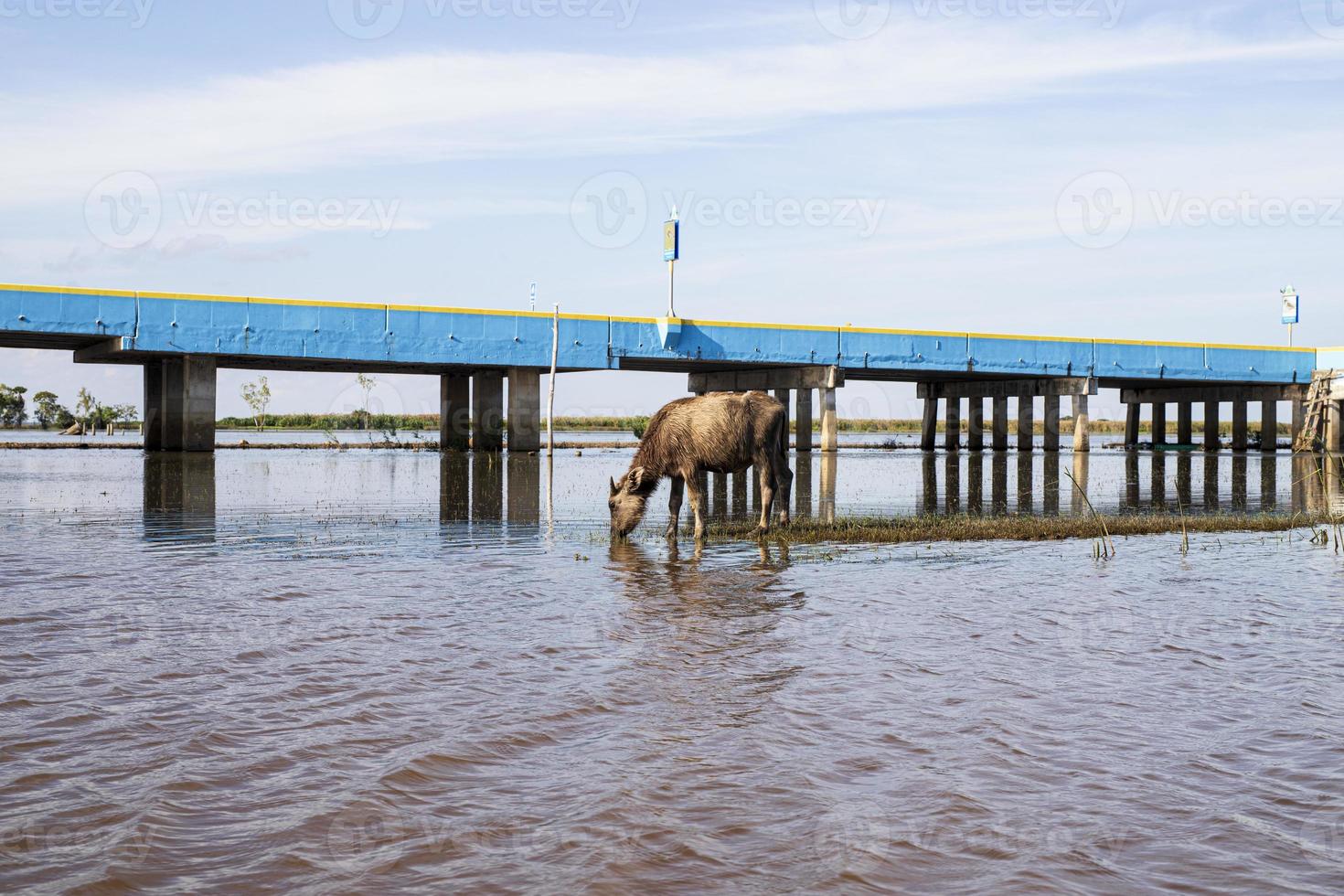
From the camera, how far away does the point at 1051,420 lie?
66062 mm

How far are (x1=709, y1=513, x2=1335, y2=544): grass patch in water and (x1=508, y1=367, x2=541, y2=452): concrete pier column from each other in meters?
32.4

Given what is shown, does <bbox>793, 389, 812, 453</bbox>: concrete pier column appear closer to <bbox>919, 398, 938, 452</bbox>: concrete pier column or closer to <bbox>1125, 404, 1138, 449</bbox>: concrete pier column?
<bbox>919, 398, 938, 452</bbox>: concrete pier column

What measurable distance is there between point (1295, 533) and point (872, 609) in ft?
37.7

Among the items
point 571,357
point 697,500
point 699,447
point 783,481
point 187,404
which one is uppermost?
point 571,357

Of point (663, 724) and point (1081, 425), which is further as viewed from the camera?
point (1081, 425)

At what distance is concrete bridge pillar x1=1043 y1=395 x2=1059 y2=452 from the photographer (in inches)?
2589

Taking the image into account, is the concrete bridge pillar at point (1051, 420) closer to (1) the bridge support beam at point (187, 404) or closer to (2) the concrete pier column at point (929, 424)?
(2) the concrete pier column at point (929, 424)

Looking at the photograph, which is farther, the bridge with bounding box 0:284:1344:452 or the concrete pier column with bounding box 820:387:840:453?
the concrete pier column with bounding box 820:387:840:453

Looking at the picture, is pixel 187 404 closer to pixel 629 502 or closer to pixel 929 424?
pixel 629 502

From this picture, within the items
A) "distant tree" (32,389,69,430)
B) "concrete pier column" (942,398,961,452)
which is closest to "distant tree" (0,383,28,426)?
"distant tree" (32,389,69,430)

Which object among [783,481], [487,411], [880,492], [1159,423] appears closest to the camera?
[783,481]

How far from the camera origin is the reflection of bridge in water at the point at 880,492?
1994cm

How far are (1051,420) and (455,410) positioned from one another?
3497 cm

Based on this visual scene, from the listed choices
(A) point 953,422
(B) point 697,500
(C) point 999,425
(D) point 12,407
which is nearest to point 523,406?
(C) point 999,425
